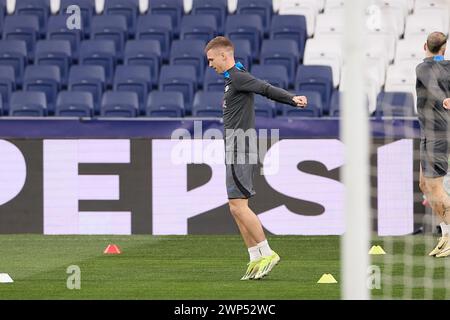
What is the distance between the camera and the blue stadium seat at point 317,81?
17562mm

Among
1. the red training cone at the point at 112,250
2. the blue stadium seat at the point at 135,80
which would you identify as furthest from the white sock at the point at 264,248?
the blue stadium seat at the point at 135,80

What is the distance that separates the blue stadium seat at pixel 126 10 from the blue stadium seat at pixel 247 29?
5.59ft

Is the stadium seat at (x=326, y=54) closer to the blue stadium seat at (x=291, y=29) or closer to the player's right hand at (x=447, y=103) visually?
the blue stadium seat at (x=291, y=29)

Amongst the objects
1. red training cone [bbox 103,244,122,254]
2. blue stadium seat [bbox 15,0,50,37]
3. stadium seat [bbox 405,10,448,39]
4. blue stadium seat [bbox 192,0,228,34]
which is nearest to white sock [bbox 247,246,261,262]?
red training cone [bbox 103,244,122,254]

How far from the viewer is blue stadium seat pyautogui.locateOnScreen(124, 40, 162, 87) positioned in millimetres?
18625

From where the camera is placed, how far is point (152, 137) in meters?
15.0

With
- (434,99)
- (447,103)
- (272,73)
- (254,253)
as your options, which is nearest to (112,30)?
(272,73)

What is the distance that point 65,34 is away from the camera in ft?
63.7

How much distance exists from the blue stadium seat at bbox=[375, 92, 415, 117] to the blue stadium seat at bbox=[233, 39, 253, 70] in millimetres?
2175

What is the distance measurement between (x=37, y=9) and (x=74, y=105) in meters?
3.34

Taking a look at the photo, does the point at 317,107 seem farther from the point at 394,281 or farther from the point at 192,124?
the point at 394,281

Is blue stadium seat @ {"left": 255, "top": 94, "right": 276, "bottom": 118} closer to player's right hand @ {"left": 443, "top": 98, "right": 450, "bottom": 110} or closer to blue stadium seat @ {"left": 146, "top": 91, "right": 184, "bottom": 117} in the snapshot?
blue stadium seat @ {"left": 146, "top": 91, "right": 184, "bottom": 117}

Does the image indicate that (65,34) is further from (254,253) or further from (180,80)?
(254,253)
